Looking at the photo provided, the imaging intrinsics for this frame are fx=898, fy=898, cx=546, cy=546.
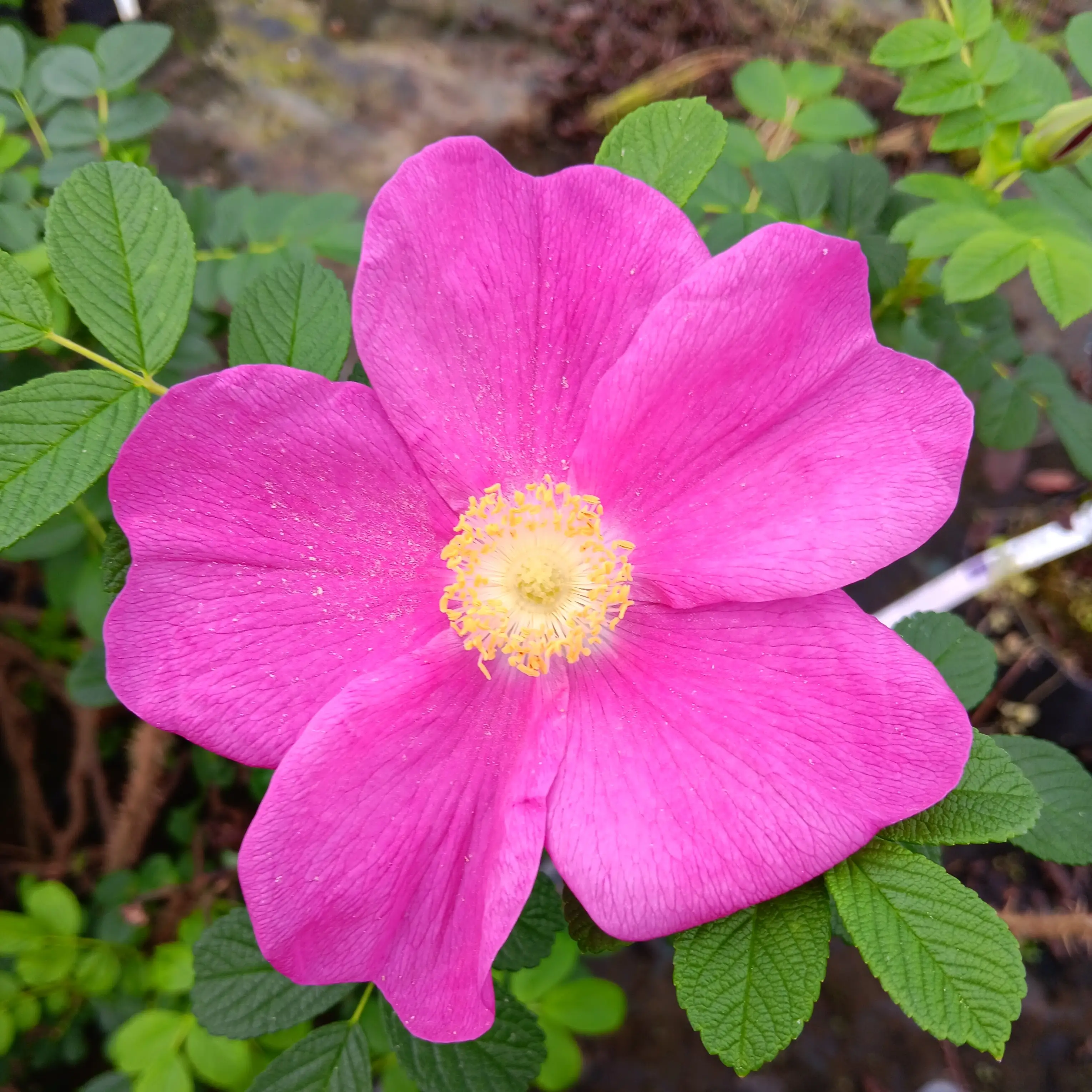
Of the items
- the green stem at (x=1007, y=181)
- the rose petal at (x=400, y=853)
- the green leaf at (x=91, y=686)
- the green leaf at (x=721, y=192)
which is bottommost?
the green leaf at (x=91, y=686)

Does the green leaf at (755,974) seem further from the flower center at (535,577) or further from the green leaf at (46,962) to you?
the green leaf at (46,962)

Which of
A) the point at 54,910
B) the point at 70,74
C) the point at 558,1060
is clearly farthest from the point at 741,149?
the point at 54,910

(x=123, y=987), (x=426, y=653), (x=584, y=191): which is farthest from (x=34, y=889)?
(x=584, y=191)

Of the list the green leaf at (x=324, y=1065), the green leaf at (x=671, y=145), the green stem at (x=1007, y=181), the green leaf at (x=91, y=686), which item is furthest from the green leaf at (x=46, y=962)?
the green stem at (x=1007, y=181)

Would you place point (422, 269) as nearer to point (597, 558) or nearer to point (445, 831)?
point (597, 558)

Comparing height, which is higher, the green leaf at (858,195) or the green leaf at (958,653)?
the green leaf at (858,195)

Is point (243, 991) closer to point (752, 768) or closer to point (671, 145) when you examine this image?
point (752, 768)
